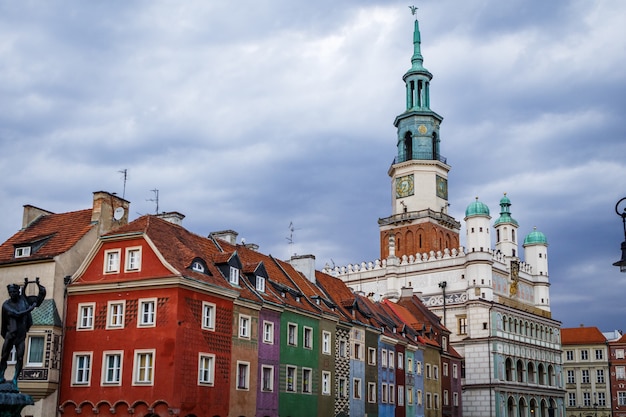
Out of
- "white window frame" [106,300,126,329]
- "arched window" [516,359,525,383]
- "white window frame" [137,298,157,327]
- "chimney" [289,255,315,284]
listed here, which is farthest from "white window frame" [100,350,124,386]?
"arched window" [516,359,525,383]

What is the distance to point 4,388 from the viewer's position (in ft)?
69.8

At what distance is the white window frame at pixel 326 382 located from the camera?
47.7 metres

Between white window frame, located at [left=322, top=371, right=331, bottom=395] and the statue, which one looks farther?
white window frame, located at [left=322, top=371, right=331, bottom=395]

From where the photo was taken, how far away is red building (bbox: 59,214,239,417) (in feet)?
119

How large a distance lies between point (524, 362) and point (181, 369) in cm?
5911

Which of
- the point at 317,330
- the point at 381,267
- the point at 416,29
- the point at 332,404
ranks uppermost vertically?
the point at 416,29

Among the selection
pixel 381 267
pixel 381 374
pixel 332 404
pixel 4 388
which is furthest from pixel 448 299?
pixel 4 388

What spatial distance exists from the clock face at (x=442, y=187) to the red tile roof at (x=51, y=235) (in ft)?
183

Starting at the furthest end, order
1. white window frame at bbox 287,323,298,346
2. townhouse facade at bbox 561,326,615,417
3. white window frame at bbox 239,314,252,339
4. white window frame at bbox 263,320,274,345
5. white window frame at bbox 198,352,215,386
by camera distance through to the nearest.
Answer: townhouse facade at bbox 561,326,615,417
white window frame at bbox 287,323,298,346
white window frame at bbox 263,320,274,345
white window frame at bbox 239,314,252,339
white window frame at bbox 198,352,215,386

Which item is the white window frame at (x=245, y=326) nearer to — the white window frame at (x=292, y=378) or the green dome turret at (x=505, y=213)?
the white window frame at (x=292, y=378)

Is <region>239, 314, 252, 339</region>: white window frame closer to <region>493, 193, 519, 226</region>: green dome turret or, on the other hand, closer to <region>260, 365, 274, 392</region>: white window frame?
<region>260, 365, 274, 392</region>: white window frame

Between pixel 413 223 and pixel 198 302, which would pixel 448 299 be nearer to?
pixel 413 223

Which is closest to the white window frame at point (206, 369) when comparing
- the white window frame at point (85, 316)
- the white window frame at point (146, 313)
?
the white window frame at point (146, 313)

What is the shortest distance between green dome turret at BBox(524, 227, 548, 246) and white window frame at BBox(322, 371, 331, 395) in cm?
5402
